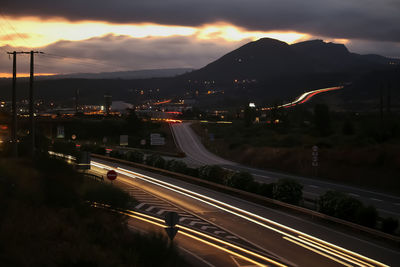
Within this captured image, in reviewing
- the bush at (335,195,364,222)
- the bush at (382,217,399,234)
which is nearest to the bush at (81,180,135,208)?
the bush at (335,195,364,222)

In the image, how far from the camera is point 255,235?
19172 mm

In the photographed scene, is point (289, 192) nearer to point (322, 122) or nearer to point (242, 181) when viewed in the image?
point (242, 181)

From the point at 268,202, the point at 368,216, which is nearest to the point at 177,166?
the point at 268,202

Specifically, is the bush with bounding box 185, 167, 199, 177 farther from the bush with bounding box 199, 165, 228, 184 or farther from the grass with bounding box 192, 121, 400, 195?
the grass with bounding box 192, 121, 400, 195

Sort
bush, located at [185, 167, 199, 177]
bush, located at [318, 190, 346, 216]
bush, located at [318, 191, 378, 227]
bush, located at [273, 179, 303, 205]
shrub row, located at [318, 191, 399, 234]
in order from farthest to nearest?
bush, located at [185, 167, 199, 177] → bush, located at [273, 179, 303, 205] → bush, located at [318, 190, 346, 216] → bush, located at [318, 191, 378, 227] → shrub row, located at [318, 191, 399, 234]

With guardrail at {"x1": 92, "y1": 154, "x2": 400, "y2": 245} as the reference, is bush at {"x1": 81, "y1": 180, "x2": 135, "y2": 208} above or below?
above

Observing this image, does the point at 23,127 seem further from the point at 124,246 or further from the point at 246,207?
the point at 124,246

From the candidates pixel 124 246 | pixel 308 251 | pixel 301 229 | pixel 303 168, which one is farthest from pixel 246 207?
pixel 303 168

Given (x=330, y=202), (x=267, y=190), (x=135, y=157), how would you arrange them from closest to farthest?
→ (x=330, y=202), (x=267, y=190), (x=135, y=157)

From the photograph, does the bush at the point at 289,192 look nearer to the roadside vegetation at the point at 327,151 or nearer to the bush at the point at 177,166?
the roadside vegetation at the point at 327,151

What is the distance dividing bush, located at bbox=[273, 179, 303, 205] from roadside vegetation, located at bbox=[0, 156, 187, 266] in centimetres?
896

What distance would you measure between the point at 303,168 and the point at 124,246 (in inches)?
1394

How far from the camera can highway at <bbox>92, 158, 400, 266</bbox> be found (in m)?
15.7

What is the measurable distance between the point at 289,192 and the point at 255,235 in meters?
6.99
